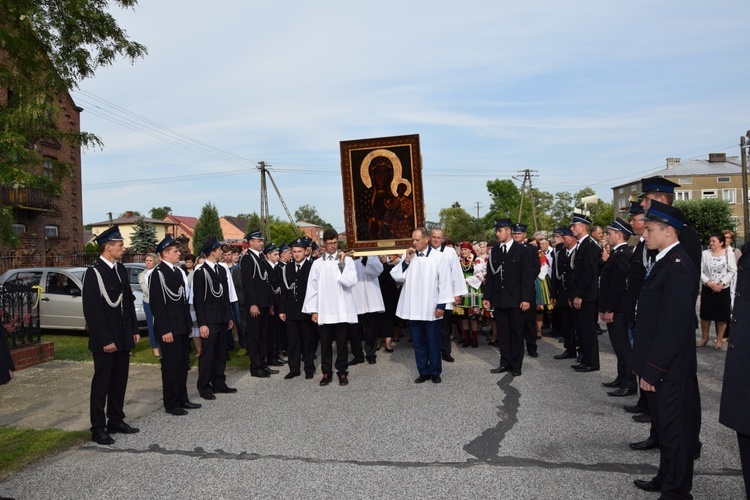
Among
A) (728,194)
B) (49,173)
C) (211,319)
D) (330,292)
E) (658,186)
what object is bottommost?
(211,319)

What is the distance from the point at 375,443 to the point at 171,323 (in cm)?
292

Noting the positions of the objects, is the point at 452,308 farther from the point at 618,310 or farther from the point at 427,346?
the point at 618,310

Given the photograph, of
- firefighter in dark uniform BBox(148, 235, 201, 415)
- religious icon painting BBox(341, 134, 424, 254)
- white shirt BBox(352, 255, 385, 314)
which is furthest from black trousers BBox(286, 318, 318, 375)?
firefighter in dark uniform BBox(148, 235, 201, 415)

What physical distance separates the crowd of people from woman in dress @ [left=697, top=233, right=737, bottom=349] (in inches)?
1.0

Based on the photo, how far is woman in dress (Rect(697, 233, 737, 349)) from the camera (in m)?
10.2

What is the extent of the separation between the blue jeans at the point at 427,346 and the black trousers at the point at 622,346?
2235mm

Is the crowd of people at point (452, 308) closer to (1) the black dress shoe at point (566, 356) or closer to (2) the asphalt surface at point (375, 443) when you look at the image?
(1) the black dress shoe at point (566, 356)

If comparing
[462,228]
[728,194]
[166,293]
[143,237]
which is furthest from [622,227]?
[728,194]

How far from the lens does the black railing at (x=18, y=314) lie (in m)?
9.55

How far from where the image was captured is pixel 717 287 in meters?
10.2

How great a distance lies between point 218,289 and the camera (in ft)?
25.0

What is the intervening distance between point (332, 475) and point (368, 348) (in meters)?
5.28

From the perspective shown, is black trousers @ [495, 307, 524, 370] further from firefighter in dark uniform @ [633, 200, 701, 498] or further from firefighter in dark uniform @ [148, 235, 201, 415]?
firefighter in dark uniform @ [148, 235, 201, 415]

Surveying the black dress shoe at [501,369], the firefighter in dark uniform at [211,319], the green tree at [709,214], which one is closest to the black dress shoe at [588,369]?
the black dress shoe at [501,369]
